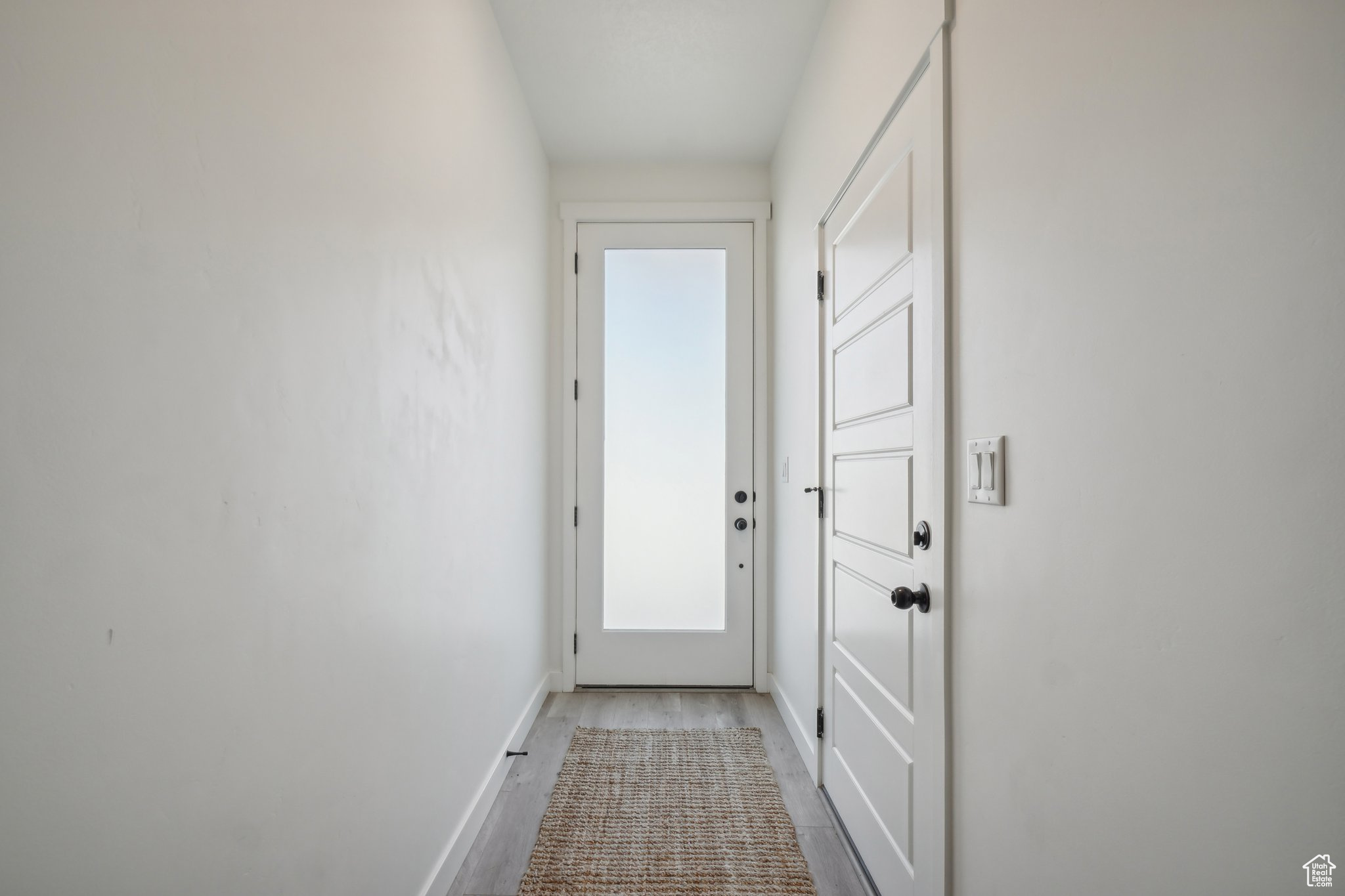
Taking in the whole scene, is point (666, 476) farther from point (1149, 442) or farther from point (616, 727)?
point (1149, 442)

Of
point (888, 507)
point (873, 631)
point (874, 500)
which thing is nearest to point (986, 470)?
point (888, 507)

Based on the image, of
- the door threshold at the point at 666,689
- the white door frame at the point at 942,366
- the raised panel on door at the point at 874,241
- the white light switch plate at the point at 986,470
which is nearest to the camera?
the white light switch plate at the point at 986,470

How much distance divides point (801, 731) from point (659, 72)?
8.73 ft

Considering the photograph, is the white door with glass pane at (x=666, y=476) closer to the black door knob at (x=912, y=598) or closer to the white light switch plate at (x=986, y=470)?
the black door knob at (x=912, y=598)

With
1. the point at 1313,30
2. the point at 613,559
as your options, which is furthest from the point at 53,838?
the point at 613,559

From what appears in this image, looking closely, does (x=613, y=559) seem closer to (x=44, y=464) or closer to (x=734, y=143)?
(x=734, y=143)

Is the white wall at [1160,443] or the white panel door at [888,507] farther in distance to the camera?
the white panel door at [888,507]

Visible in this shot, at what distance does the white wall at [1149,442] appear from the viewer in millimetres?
604

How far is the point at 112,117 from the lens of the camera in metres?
0.70

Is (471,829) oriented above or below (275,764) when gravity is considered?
below

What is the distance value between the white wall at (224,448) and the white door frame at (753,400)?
5.23 feet

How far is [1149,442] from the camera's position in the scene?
78cm

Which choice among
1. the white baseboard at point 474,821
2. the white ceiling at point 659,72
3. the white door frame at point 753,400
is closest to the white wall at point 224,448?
the white baseboard at point 474,821

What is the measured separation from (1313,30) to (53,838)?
138cm
